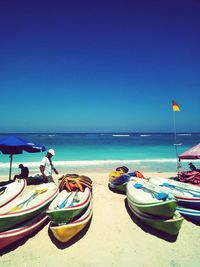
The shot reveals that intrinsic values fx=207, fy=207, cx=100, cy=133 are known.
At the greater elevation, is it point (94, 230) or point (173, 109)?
point (173, 109)

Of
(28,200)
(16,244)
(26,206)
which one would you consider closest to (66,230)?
(16,244)

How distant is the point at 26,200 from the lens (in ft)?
19.9

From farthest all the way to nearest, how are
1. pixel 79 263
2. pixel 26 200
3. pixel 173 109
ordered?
pixel 173 109, pixel 26 200, pixel 79 263

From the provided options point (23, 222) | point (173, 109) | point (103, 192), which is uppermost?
point (173, 109)

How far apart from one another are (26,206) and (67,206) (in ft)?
3.73

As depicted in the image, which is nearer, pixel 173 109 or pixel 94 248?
pixel 94 248

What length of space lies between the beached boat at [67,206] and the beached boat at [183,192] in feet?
9.07

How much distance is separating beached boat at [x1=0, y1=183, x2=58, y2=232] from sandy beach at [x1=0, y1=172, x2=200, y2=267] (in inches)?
22.3

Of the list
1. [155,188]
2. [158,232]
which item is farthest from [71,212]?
[155,188]

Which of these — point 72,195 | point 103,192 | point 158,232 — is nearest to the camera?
point 158,232

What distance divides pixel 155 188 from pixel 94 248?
297 cm

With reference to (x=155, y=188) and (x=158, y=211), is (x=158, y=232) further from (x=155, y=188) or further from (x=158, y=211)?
(x=155, y=188)

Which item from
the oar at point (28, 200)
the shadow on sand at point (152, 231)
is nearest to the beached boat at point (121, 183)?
the shadow on sand at point (152, 231)

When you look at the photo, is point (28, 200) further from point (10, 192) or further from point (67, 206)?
point (67, 206)
